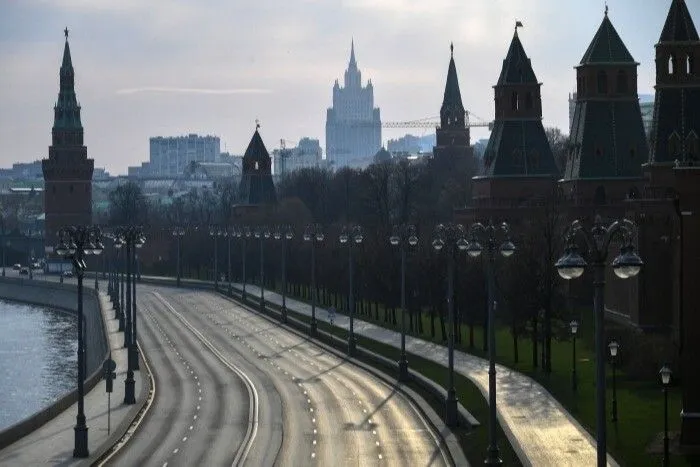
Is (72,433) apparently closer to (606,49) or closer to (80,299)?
(80,299)

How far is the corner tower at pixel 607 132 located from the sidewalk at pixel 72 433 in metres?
36.2

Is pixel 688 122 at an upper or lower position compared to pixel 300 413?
upper

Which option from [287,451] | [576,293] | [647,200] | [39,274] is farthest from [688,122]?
[39,274]

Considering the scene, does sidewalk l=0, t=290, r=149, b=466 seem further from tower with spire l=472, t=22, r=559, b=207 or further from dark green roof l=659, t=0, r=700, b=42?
tower with spire l=472, t=22, r=559, b=207

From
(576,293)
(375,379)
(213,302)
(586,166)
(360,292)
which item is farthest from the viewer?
(213,302)

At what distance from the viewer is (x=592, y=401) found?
192 ft

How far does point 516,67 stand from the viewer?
119250 millimetres

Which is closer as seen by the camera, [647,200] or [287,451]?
[287,451]

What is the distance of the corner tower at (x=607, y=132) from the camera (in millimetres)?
100000

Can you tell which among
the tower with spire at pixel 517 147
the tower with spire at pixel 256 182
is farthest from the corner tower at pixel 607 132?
the tower with spire at pixel 256 182

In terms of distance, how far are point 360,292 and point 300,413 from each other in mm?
54225

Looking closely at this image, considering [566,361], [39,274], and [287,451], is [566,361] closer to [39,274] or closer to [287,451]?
[287,451]

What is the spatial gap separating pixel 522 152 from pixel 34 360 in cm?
3437

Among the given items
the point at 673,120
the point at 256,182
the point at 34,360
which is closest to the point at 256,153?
the point at 256,182
